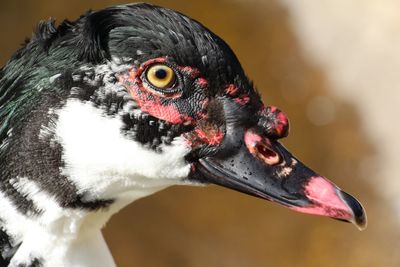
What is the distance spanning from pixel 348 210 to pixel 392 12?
5.01m

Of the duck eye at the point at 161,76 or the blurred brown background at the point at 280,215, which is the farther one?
the blurred brown background at the point at 280,215

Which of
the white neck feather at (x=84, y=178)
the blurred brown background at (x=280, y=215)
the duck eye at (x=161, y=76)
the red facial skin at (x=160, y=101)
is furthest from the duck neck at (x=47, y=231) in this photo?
the blurred brown background at (x=280, y=215)

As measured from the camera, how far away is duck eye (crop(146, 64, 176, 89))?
282cm

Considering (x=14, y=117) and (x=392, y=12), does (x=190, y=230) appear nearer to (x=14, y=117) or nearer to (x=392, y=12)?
(x=392, y=12)

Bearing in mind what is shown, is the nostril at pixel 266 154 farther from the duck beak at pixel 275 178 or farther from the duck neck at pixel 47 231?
the duck neck at pixel 47 231

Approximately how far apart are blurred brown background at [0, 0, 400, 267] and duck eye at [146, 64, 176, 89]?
12.5 ft

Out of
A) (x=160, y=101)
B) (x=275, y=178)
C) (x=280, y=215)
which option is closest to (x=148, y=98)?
(x=160, y=101)

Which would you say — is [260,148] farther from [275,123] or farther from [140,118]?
[140,118]

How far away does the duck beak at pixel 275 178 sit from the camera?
9.39 feet

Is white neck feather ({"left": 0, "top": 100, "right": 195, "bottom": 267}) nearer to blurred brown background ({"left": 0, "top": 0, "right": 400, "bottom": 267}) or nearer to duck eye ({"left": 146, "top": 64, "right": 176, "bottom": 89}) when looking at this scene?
duck eye ({"left": 146, "top": 64, "right": 176, "bottom": 89})

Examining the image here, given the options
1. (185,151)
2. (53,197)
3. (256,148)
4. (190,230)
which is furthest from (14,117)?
(190,230)

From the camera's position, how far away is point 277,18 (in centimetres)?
782

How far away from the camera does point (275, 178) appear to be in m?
2.89

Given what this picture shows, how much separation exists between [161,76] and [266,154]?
0.43m
